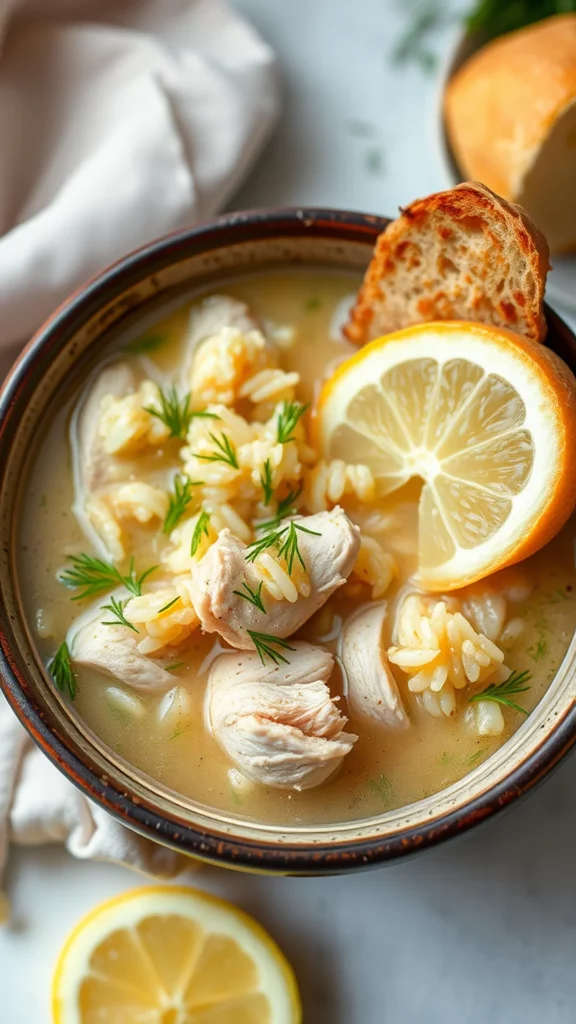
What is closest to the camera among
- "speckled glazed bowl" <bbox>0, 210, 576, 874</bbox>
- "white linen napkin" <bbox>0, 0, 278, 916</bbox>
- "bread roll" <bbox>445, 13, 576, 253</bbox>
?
"speckled glazed bowl" <bbox>0, 210, 576, 874</bbox>

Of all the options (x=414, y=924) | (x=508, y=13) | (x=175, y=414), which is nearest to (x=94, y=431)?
(x=175, y=414)

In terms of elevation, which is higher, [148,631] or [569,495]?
[569,495]

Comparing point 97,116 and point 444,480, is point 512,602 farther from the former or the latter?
point 97,116

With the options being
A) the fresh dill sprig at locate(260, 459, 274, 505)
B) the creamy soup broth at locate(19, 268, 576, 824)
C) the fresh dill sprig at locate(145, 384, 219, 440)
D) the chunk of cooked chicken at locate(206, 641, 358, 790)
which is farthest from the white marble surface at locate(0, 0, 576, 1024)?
the fresh dill sprig at locate(145, 384, 219, 440)

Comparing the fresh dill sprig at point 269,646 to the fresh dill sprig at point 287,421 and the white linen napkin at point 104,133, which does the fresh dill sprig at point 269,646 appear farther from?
the white linen napkin at point 104,133

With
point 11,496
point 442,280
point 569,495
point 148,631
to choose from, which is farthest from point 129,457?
point 569,495

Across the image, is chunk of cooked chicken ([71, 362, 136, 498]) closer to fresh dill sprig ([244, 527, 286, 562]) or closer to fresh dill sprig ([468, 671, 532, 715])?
fresh dill sprig ([244, 527, 286, 562])

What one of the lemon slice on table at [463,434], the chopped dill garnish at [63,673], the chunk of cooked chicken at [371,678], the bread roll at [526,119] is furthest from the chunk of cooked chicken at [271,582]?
the bread roll at [526,119]
